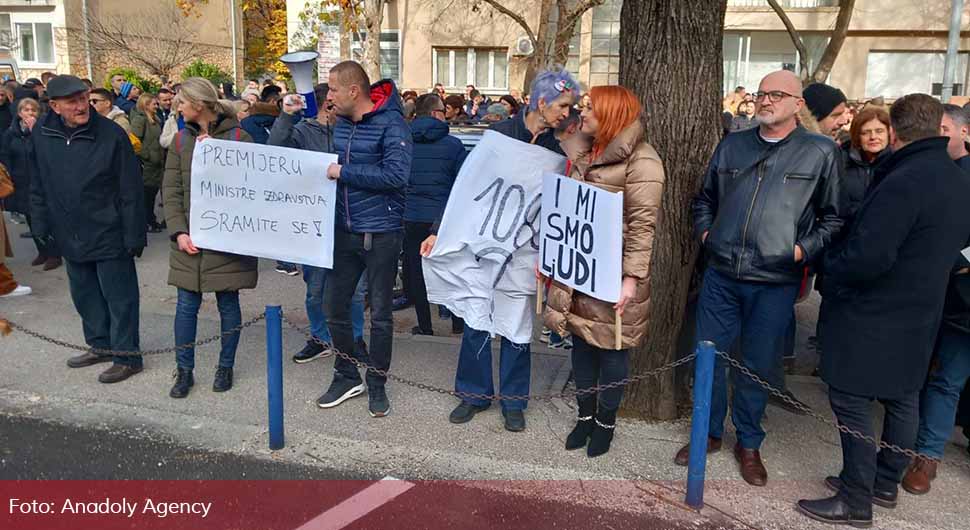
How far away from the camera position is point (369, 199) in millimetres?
4801

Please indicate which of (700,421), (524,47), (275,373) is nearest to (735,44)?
(524,47)

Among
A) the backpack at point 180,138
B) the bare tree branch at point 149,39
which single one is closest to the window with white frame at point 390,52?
the bare tree branch at point 149,39

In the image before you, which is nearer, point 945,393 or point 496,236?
point 945,393

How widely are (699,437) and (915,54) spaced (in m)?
28.3

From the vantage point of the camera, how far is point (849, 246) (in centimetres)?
358

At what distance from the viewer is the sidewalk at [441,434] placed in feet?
13.5

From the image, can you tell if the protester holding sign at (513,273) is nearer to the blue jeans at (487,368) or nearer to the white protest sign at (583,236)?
the blue jeans at (487,368)

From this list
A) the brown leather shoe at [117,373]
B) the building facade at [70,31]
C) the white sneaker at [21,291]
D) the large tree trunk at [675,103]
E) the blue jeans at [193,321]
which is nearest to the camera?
the large tree trunk at [675,103]

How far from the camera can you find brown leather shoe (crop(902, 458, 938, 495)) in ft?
13.6

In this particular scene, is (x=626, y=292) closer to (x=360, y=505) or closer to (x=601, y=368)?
(x=601, y=368)

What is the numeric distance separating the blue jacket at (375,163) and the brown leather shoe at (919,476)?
128 inches

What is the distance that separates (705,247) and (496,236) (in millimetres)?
1199

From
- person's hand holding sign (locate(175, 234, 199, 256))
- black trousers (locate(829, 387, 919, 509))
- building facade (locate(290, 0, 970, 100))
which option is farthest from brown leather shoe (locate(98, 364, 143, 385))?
building facade (locate(290, 0, 970, 100))

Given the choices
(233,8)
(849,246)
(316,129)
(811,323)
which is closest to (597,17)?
(233,8)
